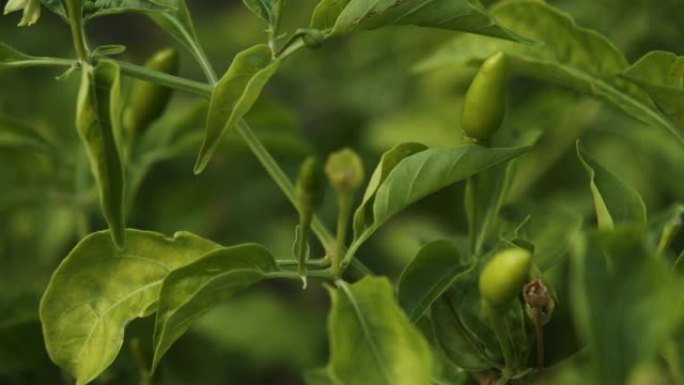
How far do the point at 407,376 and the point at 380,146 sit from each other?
1300 mm

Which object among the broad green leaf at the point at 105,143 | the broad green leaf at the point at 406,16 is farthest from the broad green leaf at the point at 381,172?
the broad green leaf at the point at 105,143

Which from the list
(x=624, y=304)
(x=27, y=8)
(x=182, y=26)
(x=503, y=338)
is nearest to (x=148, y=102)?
(x=182, y=26)

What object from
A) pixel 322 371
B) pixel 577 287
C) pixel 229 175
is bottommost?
pixel 229 175

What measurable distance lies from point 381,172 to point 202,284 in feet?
0.63

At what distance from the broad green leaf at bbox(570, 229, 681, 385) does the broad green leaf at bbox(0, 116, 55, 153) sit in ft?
3.02

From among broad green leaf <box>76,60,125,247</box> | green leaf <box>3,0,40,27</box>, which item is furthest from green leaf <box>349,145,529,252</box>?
green leaf <box>3,0,40,27</box>

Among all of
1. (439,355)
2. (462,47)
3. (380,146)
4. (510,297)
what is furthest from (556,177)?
(510,297)

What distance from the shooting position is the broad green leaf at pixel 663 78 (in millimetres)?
1172

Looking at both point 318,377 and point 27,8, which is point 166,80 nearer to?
point 27,8

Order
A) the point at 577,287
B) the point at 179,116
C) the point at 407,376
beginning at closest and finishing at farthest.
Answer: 1. the point at 577,287
2. the point at 407,376
3. the point at 179,116

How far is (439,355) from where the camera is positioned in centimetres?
121

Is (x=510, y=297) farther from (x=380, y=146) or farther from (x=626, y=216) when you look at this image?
(x=380, y=146)

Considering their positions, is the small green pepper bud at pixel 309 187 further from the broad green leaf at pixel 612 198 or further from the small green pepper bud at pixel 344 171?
the broad green leaf at pixel 612 198

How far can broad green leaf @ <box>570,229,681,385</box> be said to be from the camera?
80cm
